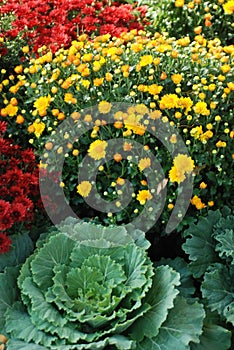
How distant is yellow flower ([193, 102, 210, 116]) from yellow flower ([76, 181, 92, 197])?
0.63m

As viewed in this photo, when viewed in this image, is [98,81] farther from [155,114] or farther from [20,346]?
[20,346]

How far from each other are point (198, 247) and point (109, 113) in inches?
31.0

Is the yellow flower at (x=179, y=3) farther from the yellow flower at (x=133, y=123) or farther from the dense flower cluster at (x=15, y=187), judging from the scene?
the dense flower cluster at (x=15, y=187)

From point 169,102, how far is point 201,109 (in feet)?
0.52

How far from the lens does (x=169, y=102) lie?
272cm

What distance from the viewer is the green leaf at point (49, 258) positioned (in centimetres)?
248

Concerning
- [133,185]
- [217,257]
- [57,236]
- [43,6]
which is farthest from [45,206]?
[43,6]

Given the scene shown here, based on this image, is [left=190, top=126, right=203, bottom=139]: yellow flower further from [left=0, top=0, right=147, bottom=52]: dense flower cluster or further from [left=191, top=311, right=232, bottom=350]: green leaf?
[left=0, top=0, right=147, bottom=52]: dense flower cluster

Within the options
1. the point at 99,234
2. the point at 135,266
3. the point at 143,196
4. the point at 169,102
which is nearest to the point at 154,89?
the point at 169,102

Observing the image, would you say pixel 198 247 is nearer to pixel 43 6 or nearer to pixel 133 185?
pixel 133 185

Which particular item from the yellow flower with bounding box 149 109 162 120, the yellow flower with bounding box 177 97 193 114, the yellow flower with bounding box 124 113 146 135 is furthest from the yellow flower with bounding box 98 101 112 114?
the yellow flower with bounding box 177 97 193 114

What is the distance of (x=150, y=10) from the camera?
397cm

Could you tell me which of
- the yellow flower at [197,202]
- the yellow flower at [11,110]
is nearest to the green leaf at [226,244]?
the yellow flower at [197,202]

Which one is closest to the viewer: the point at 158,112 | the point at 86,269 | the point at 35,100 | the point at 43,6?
the point at 86,269
